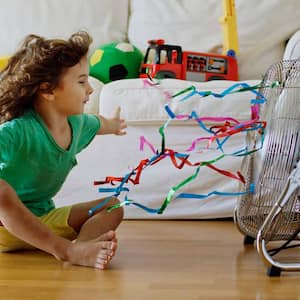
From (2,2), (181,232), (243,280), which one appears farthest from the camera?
(2,2)

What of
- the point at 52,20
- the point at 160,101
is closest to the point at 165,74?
the point at 160,101

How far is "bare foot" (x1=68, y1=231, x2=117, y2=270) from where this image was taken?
1532 millimetres

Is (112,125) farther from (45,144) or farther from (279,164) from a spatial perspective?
(279,164)

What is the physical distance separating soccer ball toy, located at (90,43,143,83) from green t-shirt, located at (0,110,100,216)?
29.2 inches

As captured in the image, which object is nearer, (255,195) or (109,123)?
(255,195)

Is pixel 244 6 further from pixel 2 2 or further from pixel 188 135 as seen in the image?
pixel 2 2

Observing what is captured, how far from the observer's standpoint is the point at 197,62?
2438mm

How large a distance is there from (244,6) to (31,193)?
4.11ft

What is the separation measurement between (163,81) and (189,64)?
318 mm

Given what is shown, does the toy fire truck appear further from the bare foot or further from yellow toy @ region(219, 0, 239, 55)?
the bare foot

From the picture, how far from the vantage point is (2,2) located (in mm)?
2760

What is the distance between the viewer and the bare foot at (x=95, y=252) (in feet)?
5.03

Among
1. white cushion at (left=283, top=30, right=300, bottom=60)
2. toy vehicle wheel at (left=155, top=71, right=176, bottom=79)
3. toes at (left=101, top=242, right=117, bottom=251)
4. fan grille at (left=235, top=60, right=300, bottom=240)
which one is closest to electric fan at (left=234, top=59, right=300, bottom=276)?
fan grille at (left=235, top=60, right=300, bottom=240)

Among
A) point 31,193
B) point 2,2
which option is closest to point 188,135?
point 31,193
